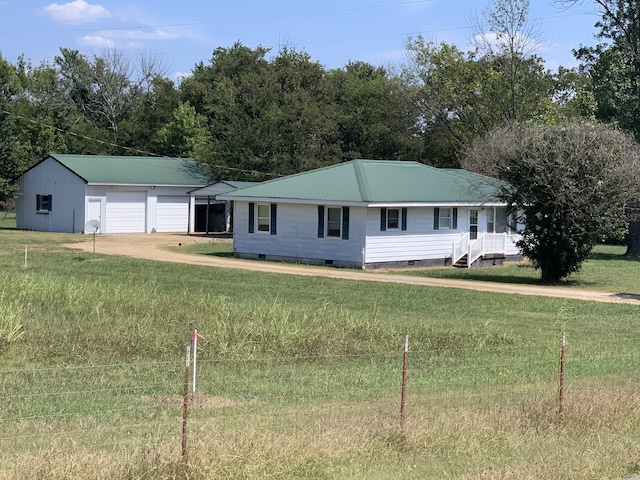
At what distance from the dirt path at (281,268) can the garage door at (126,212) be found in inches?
113

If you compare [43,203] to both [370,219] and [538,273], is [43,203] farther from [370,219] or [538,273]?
[538,273]

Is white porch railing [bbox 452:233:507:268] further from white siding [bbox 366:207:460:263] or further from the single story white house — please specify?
white siding [bbox 366:207:460:263]

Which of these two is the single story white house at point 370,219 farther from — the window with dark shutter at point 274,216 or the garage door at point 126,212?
the garage door at point 126,212

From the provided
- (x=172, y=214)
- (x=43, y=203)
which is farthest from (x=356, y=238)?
(x=43, y=203)

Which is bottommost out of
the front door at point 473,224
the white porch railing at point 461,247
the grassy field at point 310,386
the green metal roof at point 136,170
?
the grassy field at point 310,386

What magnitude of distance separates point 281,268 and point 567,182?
1092 centimetres

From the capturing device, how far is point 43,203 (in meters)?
54.7

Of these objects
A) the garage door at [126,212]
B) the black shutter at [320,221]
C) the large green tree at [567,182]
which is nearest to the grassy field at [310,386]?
the large green tree at [567,182]

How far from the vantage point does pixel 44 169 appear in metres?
54.4

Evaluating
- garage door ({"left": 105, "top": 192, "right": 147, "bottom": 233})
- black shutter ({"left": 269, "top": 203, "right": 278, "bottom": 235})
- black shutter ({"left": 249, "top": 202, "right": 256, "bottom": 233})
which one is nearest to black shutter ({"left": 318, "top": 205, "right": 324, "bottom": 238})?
black shutter ({"left": 269, "top": 203, "right": 278, "bottom": 235})

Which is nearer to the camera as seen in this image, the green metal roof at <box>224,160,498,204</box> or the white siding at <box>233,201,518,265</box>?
the white siding at <box>233,201,518,265</box>

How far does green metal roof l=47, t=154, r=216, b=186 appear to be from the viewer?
52781 millimetres

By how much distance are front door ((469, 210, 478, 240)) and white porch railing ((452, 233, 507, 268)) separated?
3.53 ft

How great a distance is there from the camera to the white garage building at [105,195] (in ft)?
171
